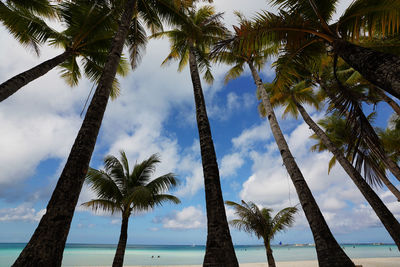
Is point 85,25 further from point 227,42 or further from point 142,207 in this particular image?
point 142,207

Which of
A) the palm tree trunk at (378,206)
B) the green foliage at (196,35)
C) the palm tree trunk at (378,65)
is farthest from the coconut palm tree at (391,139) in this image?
the palm tree trunk at (378,65)

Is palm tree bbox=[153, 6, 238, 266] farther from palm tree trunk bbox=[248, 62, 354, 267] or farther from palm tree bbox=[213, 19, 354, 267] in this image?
palm tree trunk bbox=[248, 62, 354, 267]

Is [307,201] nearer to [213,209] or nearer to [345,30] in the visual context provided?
[213,209]

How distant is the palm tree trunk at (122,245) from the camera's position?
7895 mm

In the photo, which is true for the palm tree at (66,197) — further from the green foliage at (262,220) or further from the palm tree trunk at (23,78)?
the green foliage at (262,220)

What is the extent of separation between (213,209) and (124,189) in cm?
837

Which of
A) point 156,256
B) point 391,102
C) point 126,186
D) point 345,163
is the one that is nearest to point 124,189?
point 126,186

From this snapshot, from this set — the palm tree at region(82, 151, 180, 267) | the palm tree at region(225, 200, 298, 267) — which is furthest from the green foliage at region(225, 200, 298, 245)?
the palm tree at region(82, 151, 180, 267)

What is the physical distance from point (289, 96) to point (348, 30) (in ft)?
29.5

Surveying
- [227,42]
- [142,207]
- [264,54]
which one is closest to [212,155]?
[227,42]

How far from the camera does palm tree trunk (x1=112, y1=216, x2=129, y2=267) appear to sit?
7895 millimetres

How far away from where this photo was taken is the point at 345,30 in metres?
3.55

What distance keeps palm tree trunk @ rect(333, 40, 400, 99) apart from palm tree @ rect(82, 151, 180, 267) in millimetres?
8198

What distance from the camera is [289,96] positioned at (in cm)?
1202
